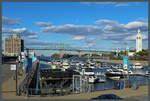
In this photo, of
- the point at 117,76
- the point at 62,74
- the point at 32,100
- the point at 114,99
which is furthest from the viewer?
the point at 117,76

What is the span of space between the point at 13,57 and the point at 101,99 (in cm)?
14452

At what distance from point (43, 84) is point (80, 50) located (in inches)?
6412

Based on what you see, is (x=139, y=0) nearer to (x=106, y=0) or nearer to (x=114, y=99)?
(x=106, y=0)

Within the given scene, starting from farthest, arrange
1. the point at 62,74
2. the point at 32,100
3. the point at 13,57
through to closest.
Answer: the point at 13,57 < the point at 62,74 < the point at 32,100

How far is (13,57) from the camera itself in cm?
15350

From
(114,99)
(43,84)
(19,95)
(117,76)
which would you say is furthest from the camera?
(117,76)

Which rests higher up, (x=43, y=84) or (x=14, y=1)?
(x=14, y=1)

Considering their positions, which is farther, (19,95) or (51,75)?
(51,75)

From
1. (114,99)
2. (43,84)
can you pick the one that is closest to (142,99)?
(114,99)

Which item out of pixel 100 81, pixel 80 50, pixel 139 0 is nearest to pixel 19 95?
pixel 139 0

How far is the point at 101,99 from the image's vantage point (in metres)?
16.2

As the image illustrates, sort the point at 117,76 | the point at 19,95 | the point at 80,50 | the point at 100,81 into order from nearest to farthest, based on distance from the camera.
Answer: the point at 19,95
the point at 100,81
the point at 117,76
the point at 80,50

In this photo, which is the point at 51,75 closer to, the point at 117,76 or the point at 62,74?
the point at 62,74

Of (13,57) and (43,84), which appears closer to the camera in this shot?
(43,84)
